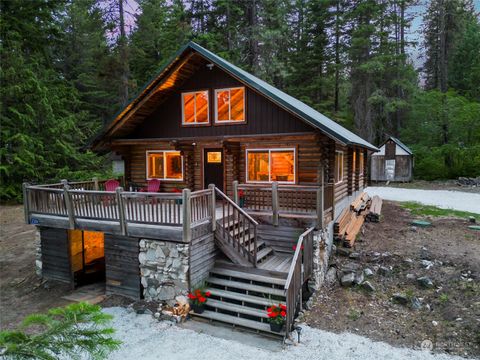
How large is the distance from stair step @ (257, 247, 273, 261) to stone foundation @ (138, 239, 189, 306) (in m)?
2.12

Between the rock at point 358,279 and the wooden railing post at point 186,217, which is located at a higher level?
the wooden railing post at point 186,217

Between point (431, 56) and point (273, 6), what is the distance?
96.7 ft

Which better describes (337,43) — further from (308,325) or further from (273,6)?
(308,325)

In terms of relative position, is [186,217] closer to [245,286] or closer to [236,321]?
[245,286]

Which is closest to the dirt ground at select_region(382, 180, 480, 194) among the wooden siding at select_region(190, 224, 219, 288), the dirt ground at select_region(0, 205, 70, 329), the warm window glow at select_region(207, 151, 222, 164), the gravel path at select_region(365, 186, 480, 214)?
the gravel path at select_region(365, 186, 480, 214)

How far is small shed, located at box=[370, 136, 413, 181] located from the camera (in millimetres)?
29859

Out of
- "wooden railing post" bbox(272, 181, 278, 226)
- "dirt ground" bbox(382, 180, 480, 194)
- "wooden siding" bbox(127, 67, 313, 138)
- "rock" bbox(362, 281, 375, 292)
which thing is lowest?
"rock" bbox(362, 281, 375, 292)

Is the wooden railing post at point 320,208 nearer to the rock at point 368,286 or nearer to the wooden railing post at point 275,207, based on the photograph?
the wooden railing post at point 275,207

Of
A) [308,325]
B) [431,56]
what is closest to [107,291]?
[308,325]

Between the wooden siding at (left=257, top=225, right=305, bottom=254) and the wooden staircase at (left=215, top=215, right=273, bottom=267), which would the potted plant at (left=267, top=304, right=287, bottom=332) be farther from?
the wooden siding at (left=257, top=225, right=305, bottom=254)

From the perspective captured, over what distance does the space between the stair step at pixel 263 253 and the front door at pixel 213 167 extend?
4.34 metres

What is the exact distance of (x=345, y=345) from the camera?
664cm

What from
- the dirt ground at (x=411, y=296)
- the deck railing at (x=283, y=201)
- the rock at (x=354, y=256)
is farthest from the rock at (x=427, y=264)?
the deck railing at (x=283, y=201)

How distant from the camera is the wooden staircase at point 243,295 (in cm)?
751
